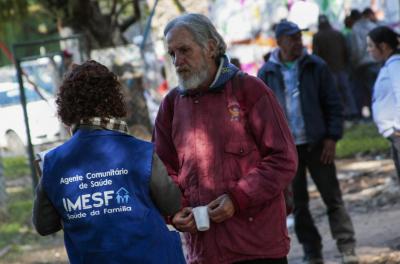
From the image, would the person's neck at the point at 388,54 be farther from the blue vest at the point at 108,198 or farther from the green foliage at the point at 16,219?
the green foliage at the point at 16,219

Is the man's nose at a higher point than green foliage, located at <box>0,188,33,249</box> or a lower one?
higher

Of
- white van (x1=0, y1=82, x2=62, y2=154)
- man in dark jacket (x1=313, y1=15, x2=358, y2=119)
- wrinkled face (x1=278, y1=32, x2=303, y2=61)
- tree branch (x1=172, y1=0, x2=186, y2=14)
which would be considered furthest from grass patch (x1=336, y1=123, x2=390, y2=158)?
wrinkled face (x1=278, y1=32, x2=303, y2=61)

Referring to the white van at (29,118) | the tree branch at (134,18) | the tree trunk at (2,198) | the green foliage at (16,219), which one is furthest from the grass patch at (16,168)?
the tree trunk at (2,198)

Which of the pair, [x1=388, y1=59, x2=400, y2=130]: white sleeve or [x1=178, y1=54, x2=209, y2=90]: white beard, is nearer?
[x1=178, y1=54, x2=209, y2=90]: white beard

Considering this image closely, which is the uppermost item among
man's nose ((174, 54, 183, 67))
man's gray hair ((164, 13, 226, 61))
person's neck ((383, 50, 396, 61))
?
man's gray hair ((164, 13, 226, 61))

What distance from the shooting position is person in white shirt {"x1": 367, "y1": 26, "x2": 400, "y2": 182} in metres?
7.74

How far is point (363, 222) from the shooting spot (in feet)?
34.3

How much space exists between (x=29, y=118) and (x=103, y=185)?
7569mm

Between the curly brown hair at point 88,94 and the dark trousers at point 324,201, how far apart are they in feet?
12.9

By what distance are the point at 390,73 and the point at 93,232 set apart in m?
3.99

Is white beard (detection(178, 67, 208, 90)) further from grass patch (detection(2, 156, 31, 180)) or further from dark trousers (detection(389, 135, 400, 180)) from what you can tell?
grass patch (detection(2, 156, 31, 180))

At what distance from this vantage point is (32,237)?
12.1 m

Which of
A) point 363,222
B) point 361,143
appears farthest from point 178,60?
point 361,143

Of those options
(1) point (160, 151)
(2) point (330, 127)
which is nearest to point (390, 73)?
(2) point (330, 127)
